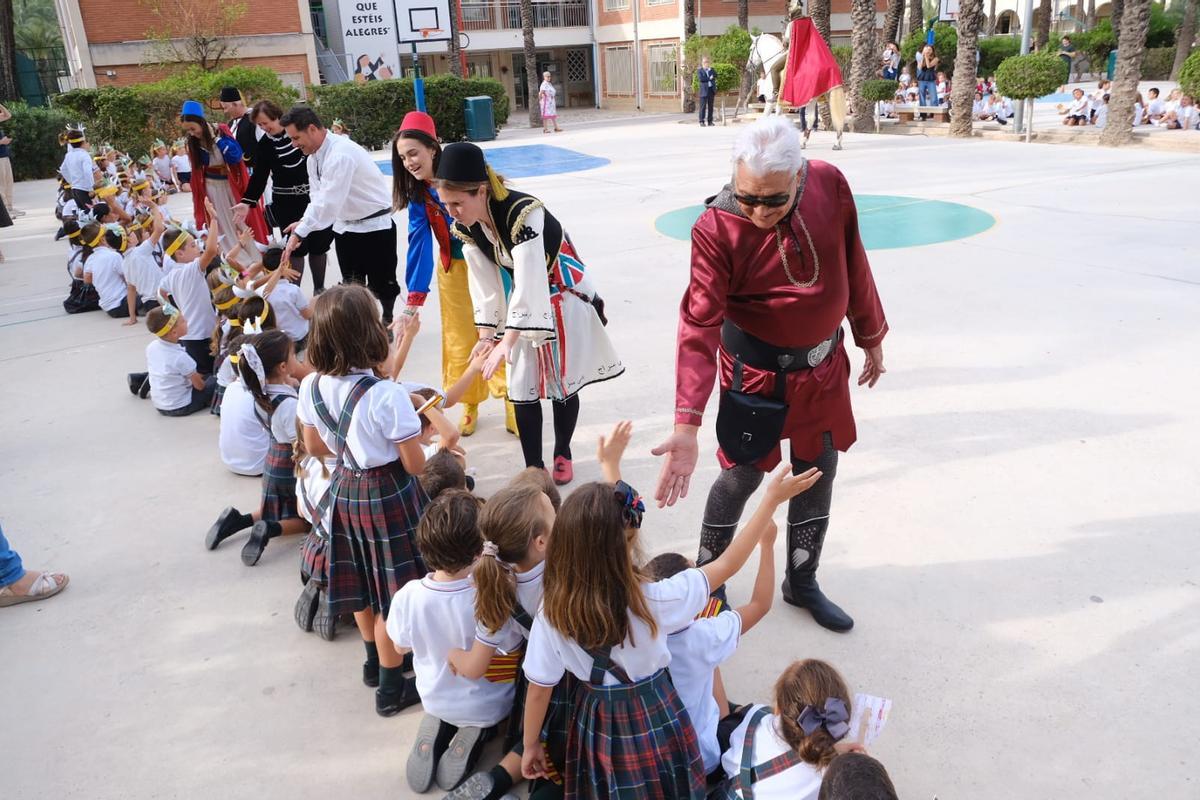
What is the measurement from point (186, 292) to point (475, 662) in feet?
14.0

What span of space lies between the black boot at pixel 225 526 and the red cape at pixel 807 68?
12.7 m

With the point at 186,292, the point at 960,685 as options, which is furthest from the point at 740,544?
the point at 186,292

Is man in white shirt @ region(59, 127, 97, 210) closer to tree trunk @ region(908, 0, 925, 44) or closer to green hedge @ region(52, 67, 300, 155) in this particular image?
green hedge @ region(52, 67, 300, 155)

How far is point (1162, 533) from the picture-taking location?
3.41m

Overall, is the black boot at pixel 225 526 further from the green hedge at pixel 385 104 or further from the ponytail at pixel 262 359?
the green hedge at pixel 385 104

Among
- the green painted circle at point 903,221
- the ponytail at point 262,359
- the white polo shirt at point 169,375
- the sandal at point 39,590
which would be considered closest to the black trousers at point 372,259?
the white polo shirt at point 169,375

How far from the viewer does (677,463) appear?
2.46m

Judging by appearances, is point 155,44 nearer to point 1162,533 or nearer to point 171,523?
point 171,523

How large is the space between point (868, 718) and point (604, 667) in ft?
2.01

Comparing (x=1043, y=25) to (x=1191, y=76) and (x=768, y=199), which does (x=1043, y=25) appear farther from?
(x=768, y=199)

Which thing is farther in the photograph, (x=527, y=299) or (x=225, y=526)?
(x=225, y=526)

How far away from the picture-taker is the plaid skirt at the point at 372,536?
2.72 meters

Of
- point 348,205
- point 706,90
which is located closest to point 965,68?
point 706,90

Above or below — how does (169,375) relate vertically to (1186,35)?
below
